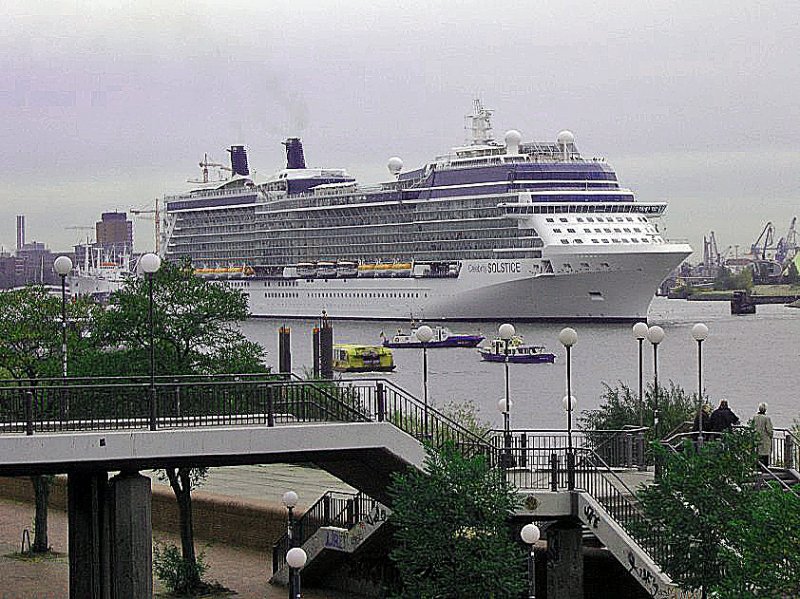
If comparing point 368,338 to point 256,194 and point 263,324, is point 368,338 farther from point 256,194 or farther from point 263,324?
point 256,194

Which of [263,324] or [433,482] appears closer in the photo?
[433,482]

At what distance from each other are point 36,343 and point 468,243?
84.9 meters

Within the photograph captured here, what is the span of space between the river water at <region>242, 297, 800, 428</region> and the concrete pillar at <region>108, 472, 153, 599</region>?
3353cm

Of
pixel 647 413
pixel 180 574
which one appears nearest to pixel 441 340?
pixel 647 413

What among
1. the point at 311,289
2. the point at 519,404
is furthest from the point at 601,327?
the point at 519,404

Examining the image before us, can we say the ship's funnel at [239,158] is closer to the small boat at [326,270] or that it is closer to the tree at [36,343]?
the small boat at [326,270]

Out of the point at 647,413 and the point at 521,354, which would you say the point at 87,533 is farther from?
the point at 521,354

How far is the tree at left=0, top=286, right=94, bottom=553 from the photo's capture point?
1188 inches

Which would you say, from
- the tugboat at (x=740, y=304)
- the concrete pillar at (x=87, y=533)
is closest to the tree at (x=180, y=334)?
the concrete pillar at (x=87, y=533)

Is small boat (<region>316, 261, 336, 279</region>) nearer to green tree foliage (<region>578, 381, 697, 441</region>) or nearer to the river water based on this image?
the river water

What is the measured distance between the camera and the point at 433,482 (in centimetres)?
1980

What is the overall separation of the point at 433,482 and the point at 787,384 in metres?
56.2

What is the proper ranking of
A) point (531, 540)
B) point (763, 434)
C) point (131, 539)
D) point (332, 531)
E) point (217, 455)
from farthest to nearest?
point (332, 531) < point (763, 434) < point (131, 539) < point (217, 455) < point (531, 540)

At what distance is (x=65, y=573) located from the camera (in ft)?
93.1
